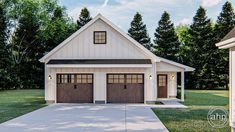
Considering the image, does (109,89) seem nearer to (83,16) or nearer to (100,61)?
(100,61)

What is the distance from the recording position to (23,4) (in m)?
38.3

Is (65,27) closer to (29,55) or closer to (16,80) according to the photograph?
(29,55)

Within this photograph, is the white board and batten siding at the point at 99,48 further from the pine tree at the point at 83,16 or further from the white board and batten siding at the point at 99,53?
the pine tree at the point at 83,16

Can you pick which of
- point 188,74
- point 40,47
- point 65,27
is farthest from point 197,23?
point 40,47

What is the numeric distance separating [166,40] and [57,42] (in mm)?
15115

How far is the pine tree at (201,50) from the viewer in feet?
121

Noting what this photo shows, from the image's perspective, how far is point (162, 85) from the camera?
21.5m

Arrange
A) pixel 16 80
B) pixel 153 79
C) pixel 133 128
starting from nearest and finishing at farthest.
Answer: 1. pixel 133 128
2. pixel 153 79
3. pixel 16 80

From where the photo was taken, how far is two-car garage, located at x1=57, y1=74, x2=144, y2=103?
18.2 meters

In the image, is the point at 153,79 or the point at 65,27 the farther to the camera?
the point at 65,27

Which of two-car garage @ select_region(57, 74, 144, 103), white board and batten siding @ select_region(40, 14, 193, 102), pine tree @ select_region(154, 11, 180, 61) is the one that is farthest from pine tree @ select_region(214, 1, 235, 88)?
two-car garage @ select_region(57, 74, 144, 103)

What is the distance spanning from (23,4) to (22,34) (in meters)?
4.74

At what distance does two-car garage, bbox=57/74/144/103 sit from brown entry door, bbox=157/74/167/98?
11.7ft

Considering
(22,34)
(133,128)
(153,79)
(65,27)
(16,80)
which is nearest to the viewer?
(133,128)
